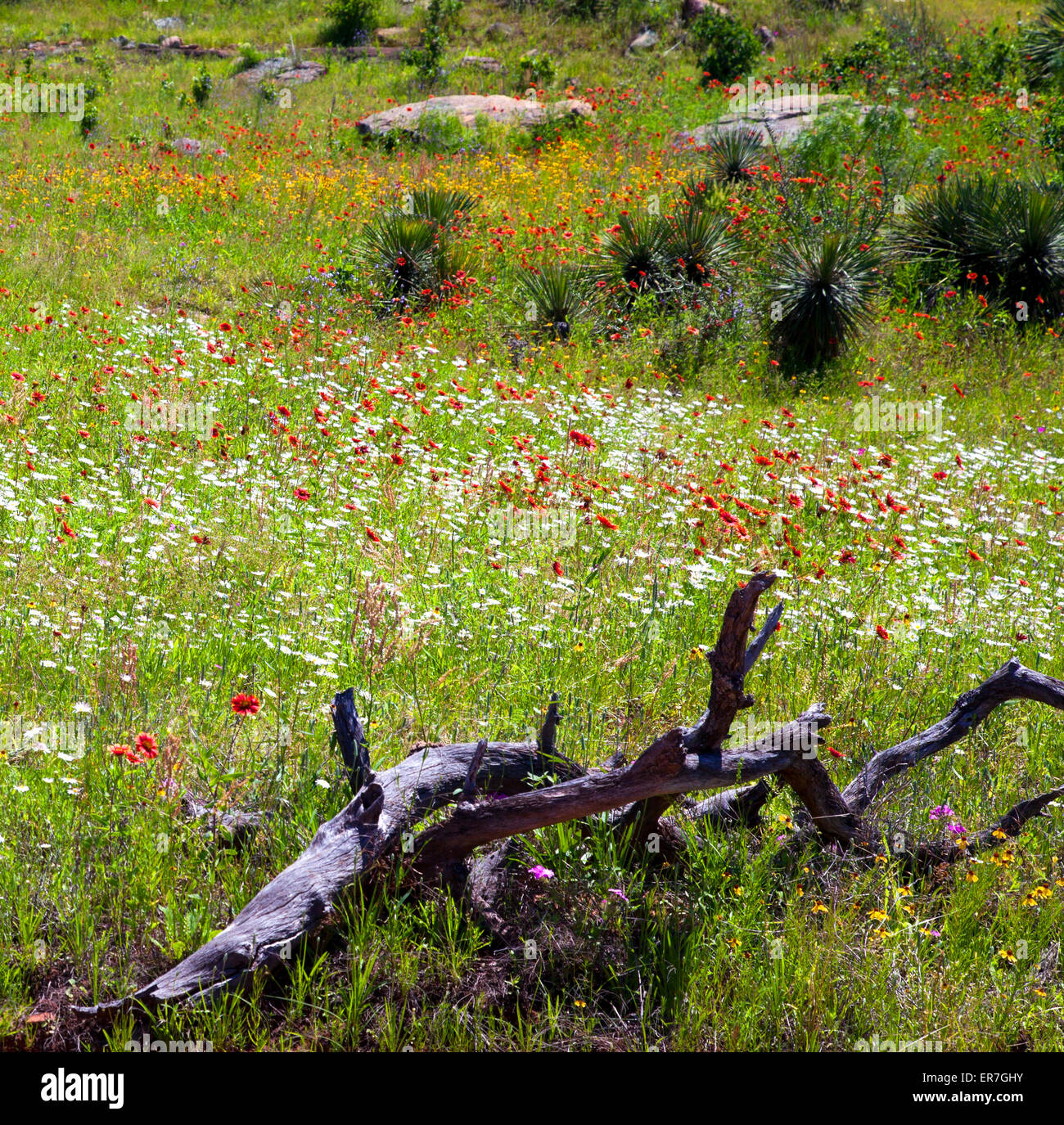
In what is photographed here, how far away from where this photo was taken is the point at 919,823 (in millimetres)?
3559

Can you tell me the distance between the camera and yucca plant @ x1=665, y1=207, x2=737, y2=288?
11.0 meters

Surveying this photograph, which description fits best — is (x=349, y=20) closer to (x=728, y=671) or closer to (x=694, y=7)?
(x=694, y=7)

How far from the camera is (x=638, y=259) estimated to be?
11.0 metres

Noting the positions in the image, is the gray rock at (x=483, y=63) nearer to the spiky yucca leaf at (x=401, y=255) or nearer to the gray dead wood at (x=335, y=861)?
the spiky yucca leaf at (x=401, y=255)

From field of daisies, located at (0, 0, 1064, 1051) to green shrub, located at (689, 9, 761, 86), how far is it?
688 centimetres

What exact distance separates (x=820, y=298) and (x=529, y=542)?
590 cm

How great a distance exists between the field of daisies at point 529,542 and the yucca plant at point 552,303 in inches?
1.4

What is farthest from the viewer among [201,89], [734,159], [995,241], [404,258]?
[201,89]

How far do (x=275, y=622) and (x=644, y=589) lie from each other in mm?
1926

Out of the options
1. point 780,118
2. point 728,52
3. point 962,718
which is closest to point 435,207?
point 780,118

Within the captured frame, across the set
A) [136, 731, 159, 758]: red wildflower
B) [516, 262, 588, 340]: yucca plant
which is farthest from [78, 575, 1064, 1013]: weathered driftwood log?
[516, 262, 588, 340]: yucca plant

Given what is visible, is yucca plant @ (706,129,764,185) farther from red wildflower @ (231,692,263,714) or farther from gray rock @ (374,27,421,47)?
gray rock @ (374,27,421,47)

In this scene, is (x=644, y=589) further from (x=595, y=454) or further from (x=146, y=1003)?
(x=146, y=1003)

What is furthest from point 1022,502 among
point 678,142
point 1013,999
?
point 678,142
